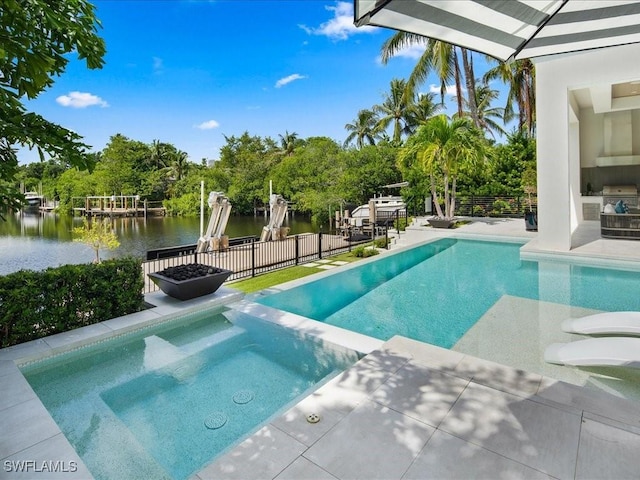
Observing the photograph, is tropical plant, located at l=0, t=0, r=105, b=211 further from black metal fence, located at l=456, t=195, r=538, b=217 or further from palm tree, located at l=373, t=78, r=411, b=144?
palm tree, located at l=373, t=78, r=411, b=144

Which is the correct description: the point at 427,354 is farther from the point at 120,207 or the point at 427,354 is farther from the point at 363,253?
the point at 120,207

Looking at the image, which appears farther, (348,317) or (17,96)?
(348,317)

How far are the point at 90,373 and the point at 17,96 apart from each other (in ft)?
10.0

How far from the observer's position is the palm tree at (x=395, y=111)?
103 feet

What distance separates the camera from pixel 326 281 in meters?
8.11

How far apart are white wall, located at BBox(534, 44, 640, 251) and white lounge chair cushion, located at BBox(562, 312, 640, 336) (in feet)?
17.6

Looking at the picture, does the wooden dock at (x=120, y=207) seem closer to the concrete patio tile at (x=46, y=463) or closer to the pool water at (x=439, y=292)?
the pool water at (x=439, y=292)

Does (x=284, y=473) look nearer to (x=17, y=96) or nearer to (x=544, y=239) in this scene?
(x=17, y=96)

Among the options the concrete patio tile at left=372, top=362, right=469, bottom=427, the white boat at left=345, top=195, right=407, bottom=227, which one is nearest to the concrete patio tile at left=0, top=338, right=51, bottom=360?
the concrete patio tile at left=372, top=362, right=469, bottom=427

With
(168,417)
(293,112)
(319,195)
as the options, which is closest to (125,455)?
(168,417)

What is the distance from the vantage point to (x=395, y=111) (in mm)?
31531

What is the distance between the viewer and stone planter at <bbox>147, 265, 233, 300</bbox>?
20.0 ft

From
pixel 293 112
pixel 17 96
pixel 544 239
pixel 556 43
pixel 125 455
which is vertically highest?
pixel 293 112

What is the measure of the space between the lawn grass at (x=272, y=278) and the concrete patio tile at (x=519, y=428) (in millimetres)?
5223
